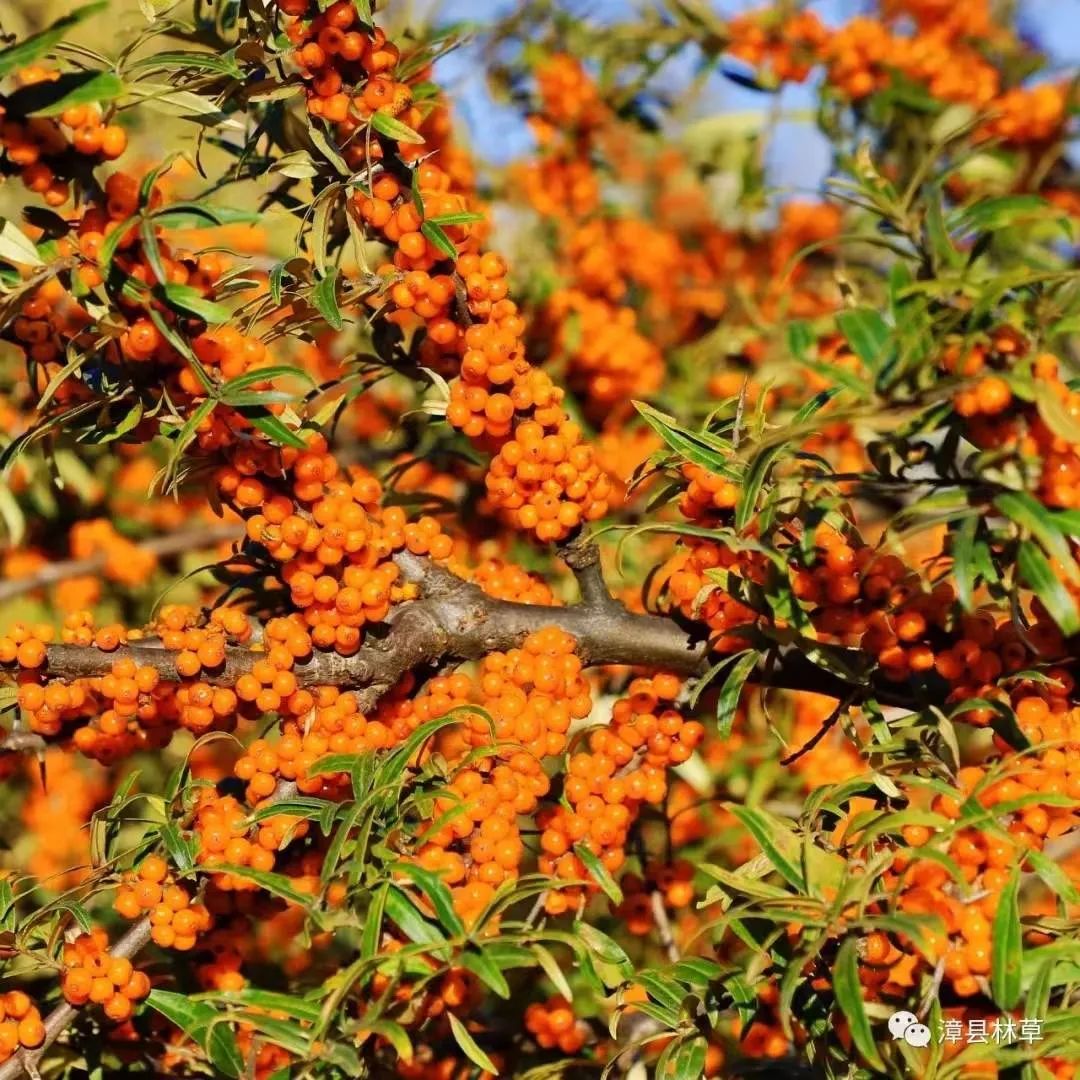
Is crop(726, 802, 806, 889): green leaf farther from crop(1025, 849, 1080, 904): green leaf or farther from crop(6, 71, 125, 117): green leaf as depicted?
crop(6, 71, 125, 117): green leaf

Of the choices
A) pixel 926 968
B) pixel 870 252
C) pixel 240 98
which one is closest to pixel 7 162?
pixel 240 98

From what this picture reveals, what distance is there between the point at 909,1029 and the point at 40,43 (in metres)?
1.13

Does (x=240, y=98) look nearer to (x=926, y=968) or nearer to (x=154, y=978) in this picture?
(x=154, y=978)

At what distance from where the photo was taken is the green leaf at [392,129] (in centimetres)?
114

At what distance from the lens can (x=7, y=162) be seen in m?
1.11

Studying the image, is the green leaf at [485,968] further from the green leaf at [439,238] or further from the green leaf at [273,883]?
the green leaf at [439,238]

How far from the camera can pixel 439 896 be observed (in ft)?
3.27


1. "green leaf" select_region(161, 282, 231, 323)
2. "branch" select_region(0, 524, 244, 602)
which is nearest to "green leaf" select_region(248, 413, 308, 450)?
"green leaf" select_region(161, 282, 231, 323)

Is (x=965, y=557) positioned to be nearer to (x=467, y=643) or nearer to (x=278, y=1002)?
(x=467, y=643)

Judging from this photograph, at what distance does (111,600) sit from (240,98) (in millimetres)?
1717

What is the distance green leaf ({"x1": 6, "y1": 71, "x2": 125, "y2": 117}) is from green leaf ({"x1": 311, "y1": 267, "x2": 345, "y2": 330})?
257 mm

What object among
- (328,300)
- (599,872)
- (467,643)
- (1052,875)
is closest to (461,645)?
(467,643)

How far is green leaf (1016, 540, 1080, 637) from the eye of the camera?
91cm

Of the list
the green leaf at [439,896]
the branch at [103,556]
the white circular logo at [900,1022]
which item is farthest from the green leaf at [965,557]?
the branch at [103,556]
